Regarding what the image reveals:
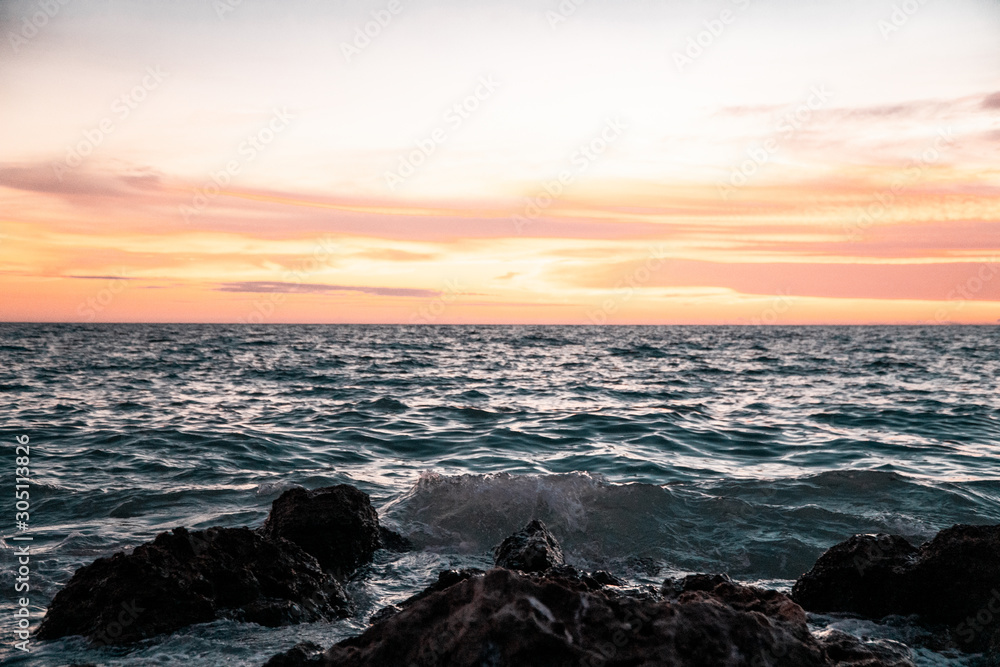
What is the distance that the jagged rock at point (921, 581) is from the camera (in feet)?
17.3

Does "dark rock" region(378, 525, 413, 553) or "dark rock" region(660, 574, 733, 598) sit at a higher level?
"dark rock" region(660, 574, 733, 598)

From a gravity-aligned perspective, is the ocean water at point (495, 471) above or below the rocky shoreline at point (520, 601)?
below

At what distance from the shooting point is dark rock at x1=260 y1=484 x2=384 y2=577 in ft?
21.7

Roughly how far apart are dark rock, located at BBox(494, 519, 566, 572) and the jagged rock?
209cm

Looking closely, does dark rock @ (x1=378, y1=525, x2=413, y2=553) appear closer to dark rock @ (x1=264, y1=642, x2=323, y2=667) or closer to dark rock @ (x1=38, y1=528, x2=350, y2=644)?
dark rock @ (x1=38, y1=528, x2=350, y2=644)

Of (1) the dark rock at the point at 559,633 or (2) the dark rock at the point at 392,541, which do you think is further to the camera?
(2) the dark rock at the point at 392,541

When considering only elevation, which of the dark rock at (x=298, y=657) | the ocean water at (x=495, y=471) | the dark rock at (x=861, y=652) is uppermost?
the dark rock at (x=298, y=657)

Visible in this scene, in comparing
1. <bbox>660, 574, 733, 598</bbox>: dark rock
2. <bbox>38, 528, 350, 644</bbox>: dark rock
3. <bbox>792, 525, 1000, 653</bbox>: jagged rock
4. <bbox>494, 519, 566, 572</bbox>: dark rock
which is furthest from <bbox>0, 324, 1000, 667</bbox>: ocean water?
<bbox>660, 574, 733, 598</bbox>: dark rock

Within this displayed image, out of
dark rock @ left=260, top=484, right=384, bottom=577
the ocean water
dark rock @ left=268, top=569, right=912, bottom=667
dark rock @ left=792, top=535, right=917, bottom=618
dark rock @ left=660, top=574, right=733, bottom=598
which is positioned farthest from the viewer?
the ocean water

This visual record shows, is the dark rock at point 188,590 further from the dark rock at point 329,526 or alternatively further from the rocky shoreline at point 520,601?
the dark rock at point 329,526

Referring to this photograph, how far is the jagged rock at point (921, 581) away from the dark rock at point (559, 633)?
226 cm

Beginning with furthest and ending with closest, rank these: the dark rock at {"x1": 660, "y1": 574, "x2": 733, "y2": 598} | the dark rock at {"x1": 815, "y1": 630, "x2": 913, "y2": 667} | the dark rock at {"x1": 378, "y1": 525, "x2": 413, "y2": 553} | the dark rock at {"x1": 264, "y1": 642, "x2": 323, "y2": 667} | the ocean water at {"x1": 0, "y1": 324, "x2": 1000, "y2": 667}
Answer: the dark rock at {"x1": 378, "y1": 525, "x2": 413, "y2": 553} → the ocean water at {"x1": 0, "y1": 324, "x2": 1000, "y2": 667} → the dark rock at {"x1": 660, "y1": 574, "x2": 733, "y2": 598} → the dark rock at {"x1": 815, "y1": 630, "x2": 913, "y2": 667} → the dark rock at {"x1": 264, "y1": 642, "x2": 323, "y2": 667}

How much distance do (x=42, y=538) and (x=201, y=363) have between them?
90.2 feet

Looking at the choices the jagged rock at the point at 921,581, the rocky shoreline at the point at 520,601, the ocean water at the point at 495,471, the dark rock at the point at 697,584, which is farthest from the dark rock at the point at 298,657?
the jagged rock at the point at 921,581
